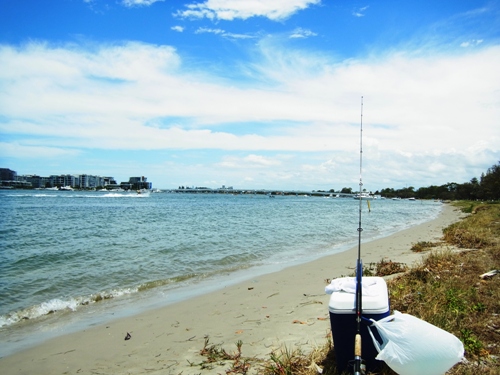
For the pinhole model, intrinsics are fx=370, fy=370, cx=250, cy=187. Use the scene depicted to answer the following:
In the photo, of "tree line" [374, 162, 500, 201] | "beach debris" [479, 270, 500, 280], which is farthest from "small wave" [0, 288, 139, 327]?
"tree line" [374, 162, 500, 201]

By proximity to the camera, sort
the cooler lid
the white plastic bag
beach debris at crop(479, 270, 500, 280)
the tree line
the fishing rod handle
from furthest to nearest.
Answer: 1. the tree line
2. beach debris at crop(479, 270, 500, 280)
3. the cooler lid
4. the fishing rod handle
5. the white plastic bag

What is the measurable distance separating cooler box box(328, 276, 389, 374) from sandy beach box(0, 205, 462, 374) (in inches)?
52.3

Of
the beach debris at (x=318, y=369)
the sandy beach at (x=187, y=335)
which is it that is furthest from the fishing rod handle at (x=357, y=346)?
the sandy beach at (x=187, y=335)

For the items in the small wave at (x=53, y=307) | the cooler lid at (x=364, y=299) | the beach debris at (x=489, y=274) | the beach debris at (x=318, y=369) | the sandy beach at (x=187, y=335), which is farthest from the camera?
the small wave at (x=53, y=307)

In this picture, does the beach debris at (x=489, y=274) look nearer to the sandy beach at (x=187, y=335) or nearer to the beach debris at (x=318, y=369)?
the sandy beach at (x=187, y=335)

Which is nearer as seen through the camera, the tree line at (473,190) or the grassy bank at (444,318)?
the grassy bank at (444,318)

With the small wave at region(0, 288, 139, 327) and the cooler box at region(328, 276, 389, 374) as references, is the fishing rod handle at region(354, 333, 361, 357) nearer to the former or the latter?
the cooler box at region(328, 276, 389, 374)

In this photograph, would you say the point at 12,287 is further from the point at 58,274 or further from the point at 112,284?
the point at 112,284

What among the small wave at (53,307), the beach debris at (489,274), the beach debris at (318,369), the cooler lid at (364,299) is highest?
the cooler lid at (364,299)

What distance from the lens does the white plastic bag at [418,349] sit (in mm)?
3527

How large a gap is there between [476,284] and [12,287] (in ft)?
39.4

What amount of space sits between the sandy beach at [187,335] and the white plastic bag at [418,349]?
1.86m

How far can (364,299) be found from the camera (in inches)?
157

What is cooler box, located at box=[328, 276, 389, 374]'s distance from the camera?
394cm
